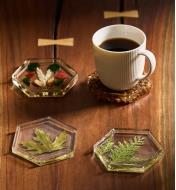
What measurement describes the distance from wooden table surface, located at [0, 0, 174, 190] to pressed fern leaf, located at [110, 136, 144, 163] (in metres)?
0.03

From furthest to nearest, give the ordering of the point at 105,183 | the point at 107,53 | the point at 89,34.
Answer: the point at 89,34
the point at 107,53
the point at 105,183

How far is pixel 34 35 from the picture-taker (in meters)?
1.09

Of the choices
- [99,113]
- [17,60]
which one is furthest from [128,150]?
[17,60]

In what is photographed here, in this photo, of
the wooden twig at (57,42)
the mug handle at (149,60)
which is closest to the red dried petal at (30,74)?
the wooden twig at (57,42)

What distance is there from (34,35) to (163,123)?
0.44m

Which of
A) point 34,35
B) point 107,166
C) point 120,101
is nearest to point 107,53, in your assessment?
point 120,101

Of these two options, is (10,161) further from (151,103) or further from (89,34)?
(89,34)

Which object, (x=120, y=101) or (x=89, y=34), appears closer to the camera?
(x=120, y=101)

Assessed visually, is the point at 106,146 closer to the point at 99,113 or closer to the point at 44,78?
the point at 99,113

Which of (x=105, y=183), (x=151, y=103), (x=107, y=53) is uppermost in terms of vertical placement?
(x=107, y=53)

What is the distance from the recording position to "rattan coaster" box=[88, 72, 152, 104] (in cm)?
87

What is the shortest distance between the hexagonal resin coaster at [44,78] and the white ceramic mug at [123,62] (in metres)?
0.09

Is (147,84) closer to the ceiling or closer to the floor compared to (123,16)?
closer to the floor

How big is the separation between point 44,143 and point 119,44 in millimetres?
271
